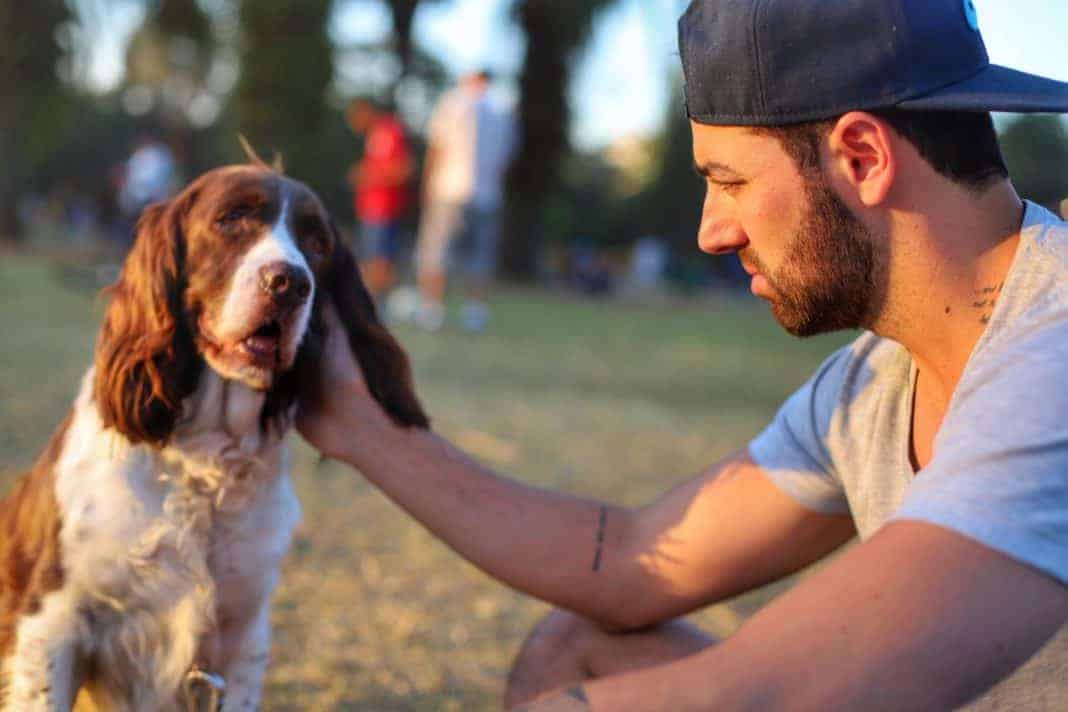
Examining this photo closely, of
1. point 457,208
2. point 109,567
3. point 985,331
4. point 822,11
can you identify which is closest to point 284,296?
point 109,567

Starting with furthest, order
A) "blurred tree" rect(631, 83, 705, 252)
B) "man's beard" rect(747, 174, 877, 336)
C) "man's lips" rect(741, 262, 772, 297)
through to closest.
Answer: "blurred tree" rect(631, 83, 705, 252)
"man's lips" rect(741, 262, 772, 297)
"man's beard" rect(747, 174, 877, 336)

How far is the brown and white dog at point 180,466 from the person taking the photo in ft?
7.78

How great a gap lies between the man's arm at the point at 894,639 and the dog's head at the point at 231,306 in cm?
137

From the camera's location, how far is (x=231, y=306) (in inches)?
97.6

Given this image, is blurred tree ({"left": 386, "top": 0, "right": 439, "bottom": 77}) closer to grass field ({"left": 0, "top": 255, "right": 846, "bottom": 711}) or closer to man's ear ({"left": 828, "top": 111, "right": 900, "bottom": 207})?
grass field ({"left": 0, "top": 255, "right": 846, "bottom": 711})

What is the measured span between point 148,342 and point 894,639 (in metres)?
1.73

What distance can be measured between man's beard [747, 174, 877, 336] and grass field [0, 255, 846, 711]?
182cm

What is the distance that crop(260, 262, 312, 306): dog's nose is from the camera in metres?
2.42

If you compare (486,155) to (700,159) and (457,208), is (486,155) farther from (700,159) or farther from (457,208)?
(700,159)

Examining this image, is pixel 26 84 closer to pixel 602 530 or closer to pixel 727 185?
pixel 602 530

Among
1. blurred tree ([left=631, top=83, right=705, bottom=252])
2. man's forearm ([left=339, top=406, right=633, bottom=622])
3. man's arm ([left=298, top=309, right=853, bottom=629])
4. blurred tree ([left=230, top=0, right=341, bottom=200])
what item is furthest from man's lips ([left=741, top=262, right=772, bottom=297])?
blurred tree ([left=631, top=83, right=705, bottom=252])

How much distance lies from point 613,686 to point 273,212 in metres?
1.54

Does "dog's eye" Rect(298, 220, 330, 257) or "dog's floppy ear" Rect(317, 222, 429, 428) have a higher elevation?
"dog's eye" Rect(298, 220, 330, 257)

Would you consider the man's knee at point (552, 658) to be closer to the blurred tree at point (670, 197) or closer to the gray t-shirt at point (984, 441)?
the gray t-shirt at point (984, 441)
